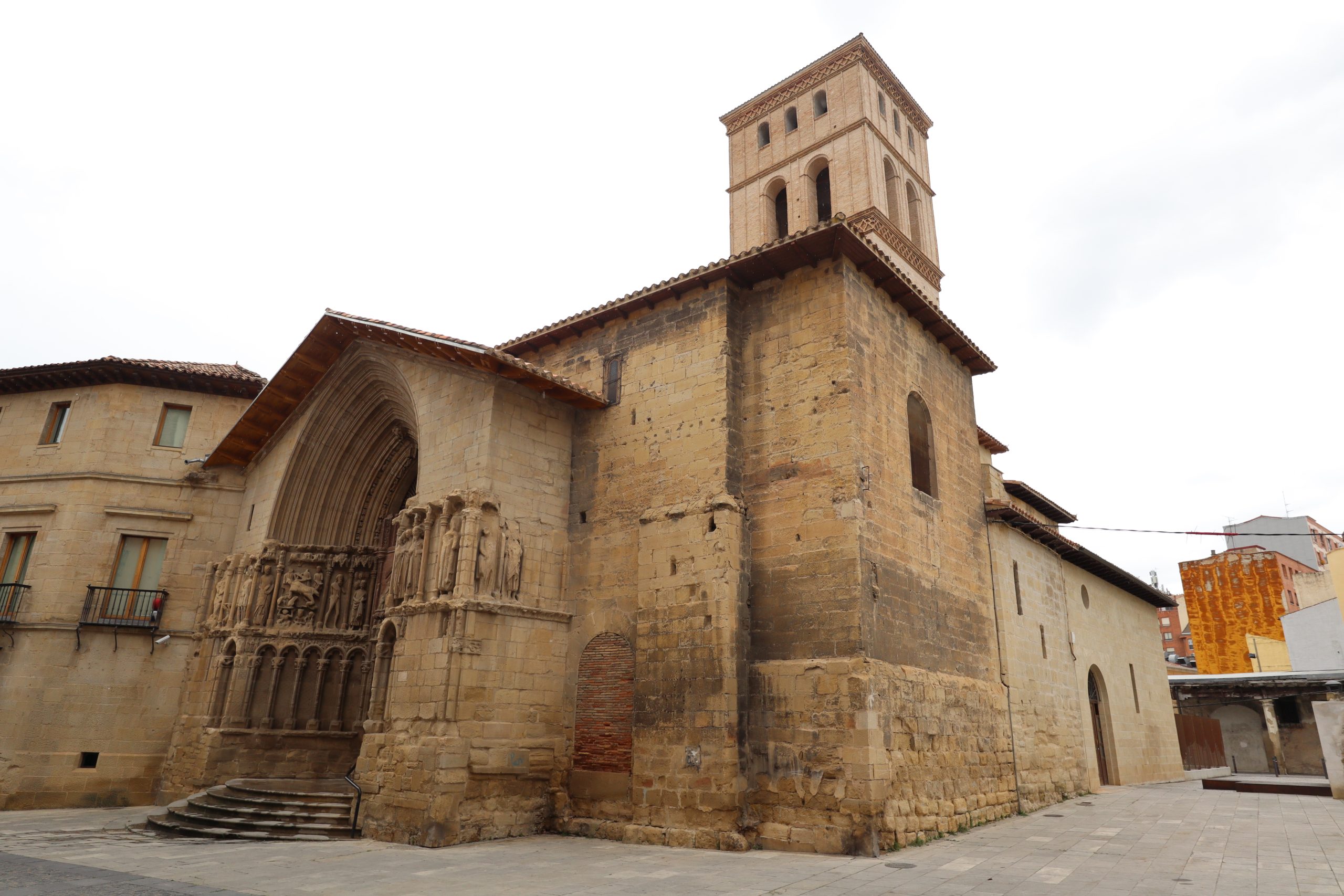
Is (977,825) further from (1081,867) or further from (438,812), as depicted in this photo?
(438,812)

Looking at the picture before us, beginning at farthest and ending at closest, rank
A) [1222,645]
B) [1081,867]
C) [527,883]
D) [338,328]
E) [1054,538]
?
[1222,645] < [1054,538] < [338,328] < [1081,867] < [527,883]

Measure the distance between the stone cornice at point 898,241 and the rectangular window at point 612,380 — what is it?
7511 millimetres

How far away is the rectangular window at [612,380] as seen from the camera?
13.0m

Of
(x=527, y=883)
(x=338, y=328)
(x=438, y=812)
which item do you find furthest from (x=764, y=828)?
(x=338, y=328)

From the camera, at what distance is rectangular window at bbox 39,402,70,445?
1695 centimetres

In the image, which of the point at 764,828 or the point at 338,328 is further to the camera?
the point at 338,328

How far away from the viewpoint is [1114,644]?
1958 centimetres

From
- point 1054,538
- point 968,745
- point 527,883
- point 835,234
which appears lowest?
point 527,883

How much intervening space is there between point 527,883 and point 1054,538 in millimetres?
12822

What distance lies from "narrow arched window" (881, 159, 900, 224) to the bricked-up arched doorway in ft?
45.1

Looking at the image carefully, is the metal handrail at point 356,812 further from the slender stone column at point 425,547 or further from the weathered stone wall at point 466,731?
the slender stone column at point 425,547

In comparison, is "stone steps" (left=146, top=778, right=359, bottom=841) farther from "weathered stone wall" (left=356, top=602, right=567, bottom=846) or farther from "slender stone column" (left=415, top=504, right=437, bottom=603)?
"slender stone column" (left=415, top=504, right=437, bottom=603)

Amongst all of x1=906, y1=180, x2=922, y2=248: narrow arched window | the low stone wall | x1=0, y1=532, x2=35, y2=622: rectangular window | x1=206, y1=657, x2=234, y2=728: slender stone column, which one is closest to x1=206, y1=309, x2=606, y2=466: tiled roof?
x1=0, y1=532, x2=35, y2=622: rectangular window

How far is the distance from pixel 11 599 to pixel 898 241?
2002 cm
